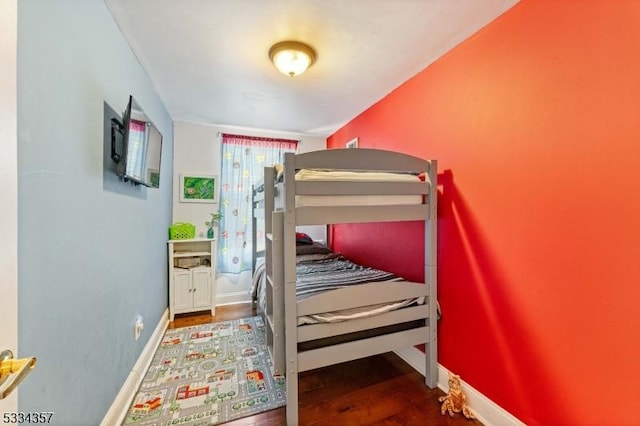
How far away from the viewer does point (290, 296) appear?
5.04 feet

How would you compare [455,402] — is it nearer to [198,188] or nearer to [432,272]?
[432,272]

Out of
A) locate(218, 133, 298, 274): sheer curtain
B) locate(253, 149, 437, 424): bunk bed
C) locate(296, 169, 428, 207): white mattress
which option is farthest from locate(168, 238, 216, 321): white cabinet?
locate(296, 169, 428, 207): white mattress

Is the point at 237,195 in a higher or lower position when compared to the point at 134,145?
lower

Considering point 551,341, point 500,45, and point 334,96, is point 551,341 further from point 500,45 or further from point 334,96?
point 334,96

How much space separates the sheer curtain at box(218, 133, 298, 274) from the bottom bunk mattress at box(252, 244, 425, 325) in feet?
2.06

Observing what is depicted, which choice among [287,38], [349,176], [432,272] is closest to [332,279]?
[432,272]

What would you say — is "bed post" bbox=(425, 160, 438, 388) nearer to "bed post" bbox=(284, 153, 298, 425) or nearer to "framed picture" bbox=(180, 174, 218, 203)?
"bed post" bbox=(284, 153, 298, 425)

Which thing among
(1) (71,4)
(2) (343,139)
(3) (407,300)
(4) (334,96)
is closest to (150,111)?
(1) (71,4)

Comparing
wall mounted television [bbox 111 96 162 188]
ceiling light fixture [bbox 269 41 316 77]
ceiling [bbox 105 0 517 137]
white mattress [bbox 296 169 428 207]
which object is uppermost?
ceiling [bbox 105 0 517 137]

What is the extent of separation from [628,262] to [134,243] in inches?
108

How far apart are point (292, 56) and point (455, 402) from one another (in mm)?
2498

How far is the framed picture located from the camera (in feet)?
11.2

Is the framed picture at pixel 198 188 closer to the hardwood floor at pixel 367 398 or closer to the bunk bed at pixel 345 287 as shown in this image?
the bunk bed at pixel 345 287

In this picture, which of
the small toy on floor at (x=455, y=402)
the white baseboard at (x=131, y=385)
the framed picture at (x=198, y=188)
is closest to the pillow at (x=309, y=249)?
the framed picture at (x=198, y=188)
